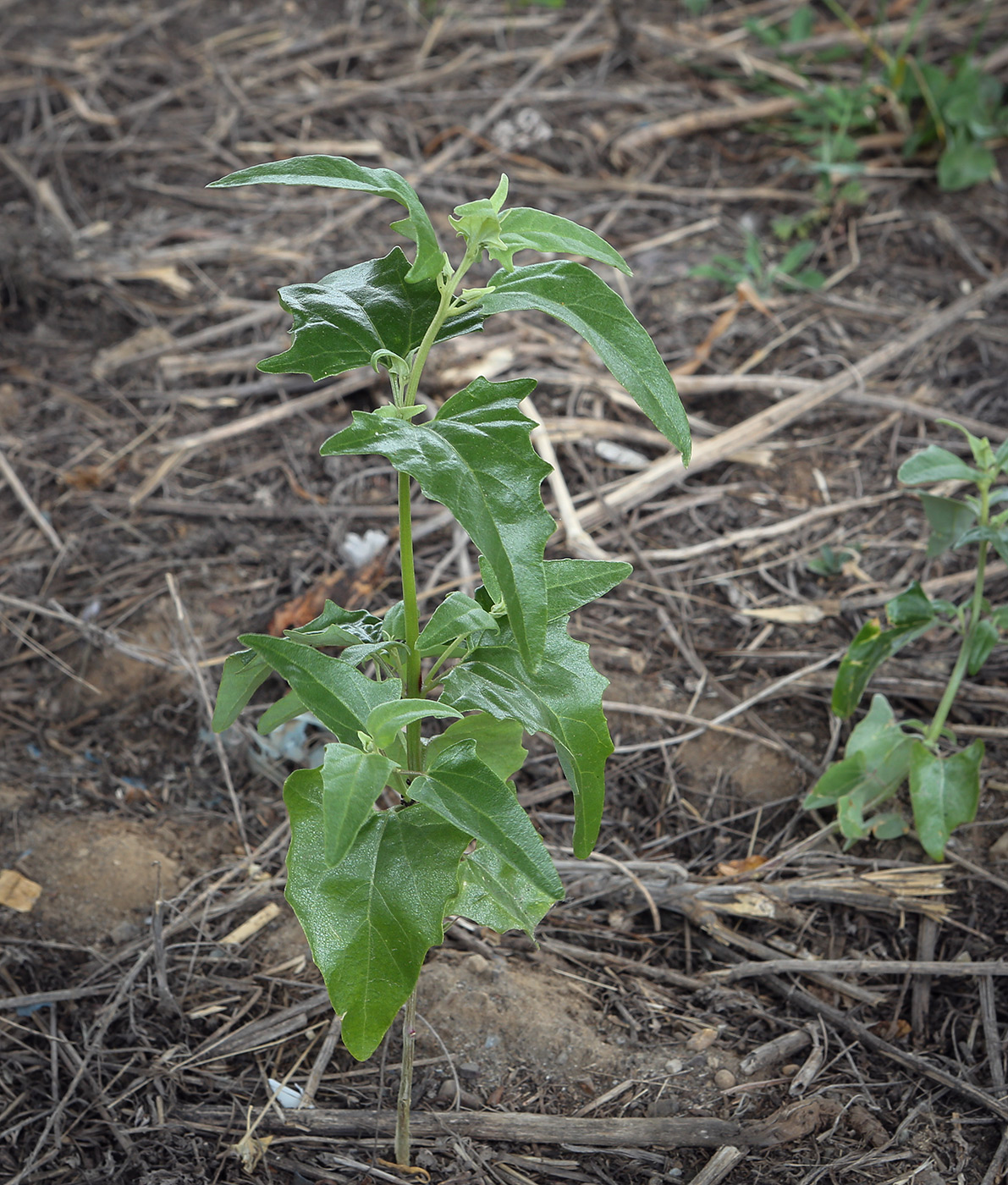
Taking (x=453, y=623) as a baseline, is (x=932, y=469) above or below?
below

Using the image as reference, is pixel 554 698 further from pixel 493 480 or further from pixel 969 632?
pixel 969 632

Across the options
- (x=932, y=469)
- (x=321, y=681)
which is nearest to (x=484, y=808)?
(x=321, y=681)

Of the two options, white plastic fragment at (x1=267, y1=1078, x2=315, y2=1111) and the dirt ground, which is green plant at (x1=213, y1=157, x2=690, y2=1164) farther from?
the dirt ground

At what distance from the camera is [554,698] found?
4.73ft

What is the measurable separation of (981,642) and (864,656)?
23cm

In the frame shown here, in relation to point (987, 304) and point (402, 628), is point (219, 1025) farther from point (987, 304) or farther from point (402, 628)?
point (987, 304)

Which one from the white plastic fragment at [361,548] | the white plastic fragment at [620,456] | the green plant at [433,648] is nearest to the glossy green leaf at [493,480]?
the green plant at [433,648]

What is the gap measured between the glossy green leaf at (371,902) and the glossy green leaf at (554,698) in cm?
18

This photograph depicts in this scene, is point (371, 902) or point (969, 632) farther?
point (969, 632)

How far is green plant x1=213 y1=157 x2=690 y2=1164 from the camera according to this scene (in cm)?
120

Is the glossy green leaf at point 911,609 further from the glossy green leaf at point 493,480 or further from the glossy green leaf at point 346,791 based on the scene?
the glossy green leaf at point 346,791

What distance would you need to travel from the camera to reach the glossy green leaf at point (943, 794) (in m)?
2.09

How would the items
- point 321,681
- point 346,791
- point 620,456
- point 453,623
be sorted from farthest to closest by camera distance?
point 620,456 → point 453,623 → point 321,681 → point 346,791

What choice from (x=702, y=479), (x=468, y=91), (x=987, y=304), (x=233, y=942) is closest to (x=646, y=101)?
(x=468, y=91)
